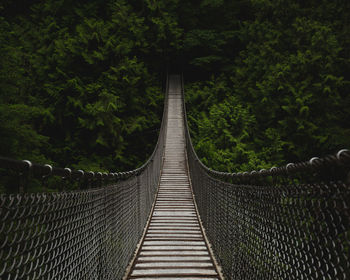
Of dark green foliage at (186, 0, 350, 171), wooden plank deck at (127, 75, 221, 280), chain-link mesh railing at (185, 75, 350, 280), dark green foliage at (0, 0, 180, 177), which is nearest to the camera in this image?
chain-link mesh railing at (185, 75, 350, 280)

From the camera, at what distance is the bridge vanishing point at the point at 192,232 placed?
1.07 meters

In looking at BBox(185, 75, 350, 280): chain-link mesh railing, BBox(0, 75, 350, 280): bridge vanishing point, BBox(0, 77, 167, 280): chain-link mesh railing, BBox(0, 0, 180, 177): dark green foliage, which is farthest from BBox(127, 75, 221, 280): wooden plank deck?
BBox(0, 0, 180, 177): dark green foliage

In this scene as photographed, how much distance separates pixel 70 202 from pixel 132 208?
231 cm

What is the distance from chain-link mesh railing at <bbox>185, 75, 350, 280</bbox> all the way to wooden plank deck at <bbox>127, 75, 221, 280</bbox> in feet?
1.91

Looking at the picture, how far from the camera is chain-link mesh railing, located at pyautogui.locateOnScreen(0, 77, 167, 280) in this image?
1056 mm

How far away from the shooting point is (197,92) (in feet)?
55.5

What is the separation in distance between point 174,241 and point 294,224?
313cm

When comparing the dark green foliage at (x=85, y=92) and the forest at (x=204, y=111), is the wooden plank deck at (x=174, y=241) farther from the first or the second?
the dark green foliage at (x=85, y=92)

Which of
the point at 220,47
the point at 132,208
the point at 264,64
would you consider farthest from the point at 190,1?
the point at 132,208

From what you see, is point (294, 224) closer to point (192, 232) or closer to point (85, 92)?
point (192, 232)

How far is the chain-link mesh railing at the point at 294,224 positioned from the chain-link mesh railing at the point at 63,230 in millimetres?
1133

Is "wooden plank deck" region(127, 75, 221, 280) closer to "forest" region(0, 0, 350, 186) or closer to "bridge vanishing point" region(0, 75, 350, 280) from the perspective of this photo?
"bridge vanishing point" region(0, 75, 350, 280)

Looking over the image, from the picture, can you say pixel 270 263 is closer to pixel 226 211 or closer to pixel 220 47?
pixel 226 211

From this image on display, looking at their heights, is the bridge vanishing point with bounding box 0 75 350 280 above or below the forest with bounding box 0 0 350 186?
below
